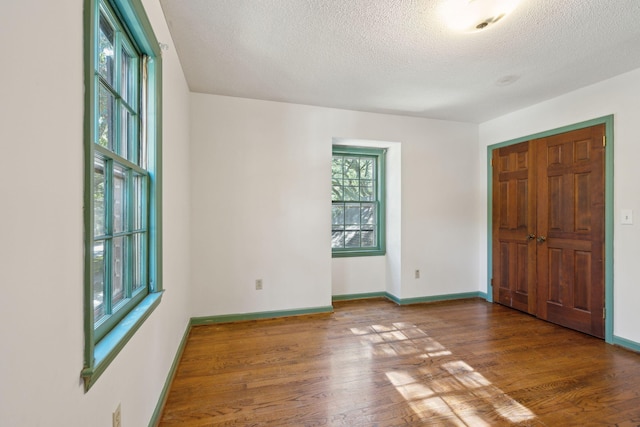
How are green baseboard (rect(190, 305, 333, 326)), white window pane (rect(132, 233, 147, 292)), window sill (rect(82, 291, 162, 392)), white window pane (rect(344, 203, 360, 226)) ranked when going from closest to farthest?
window sill (rect(82, 291, 162, 392)) → white window pane (rect(132, 233, 147, 292)) → green baseboard (rect(190, 305, 333, 326)) → white window pane (rect(344, 203, 360, 226))

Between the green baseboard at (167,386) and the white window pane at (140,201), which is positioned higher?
the white window pane at (140,201)

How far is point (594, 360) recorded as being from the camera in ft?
8.05

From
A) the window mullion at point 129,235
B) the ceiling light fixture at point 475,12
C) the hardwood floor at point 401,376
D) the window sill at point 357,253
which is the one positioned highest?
the ceiling light fixture at point 475,12

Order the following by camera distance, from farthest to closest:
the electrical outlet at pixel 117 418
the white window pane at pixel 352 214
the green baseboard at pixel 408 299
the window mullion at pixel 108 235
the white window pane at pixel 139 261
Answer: the white window pane at pixel 352 214 < the green baseboard at pixel 408 299 < the white window pane at pixel 139 261 < the window mullion at pixel 108 235 < the electrical outlet at pixel 117 418

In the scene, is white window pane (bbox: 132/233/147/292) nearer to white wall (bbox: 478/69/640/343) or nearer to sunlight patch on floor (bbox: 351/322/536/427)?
sunlight patch on floor (bbox: 351/322/536/427)

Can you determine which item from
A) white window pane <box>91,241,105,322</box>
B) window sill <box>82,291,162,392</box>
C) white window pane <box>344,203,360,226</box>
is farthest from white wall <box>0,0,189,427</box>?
white window pane <box>344,203,360,226</box>

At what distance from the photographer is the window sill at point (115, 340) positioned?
94 centimetres

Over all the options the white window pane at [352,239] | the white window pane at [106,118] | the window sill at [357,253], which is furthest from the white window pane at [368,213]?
the white window pane at [106,118]

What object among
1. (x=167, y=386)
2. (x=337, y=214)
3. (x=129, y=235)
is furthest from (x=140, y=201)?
(x=337, y=214)

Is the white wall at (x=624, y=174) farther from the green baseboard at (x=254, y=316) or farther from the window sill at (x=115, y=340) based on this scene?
the window sill at (x=115, y=340)

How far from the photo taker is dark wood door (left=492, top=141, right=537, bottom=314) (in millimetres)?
3514

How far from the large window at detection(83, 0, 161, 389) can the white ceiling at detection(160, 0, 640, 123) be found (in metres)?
0.61

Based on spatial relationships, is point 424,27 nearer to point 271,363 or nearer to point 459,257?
point 271,363
